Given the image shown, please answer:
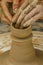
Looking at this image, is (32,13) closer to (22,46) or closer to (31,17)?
(31,17)

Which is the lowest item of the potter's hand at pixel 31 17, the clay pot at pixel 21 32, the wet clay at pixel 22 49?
the wet clay at pixel 22 49

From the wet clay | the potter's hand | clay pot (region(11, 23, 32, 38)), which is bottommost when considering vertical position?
the wet clay

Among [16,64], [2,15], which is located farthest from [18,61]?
[2,15]

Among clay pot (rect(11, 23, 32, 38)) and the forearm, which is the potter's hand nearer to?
clay pot (rect(11, 23, 32, 38))

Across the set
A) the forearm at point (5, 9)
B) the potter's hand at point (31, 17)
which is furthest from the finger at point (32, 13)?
the forearm at point (5, 9)

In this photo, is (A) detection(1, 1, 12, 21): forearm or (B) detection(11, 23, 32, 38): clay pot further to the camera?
(A) detection(1, 1, 12, 21): forearm

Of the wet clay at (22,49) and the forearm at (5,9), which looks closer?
the wet clay at (22,49)

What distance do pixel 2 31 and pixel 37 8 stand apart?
570mm

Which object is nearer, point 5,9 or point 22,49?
point 22,49

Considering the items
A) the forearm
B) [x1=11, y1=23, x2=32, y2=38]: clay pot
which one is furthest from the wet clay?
the forearm

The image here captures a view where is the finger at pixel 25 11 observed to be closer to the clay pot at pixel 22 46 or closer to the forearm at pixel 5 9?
the clay pot at pixel 22 46

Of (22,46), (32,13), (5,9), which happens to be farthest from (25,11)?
(5,9)

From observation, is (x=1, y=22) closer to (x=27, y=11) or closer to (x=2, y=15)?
(x=2, y=15)

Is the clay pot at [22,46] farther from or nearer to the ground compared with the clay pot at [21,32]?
nearer to the ground
